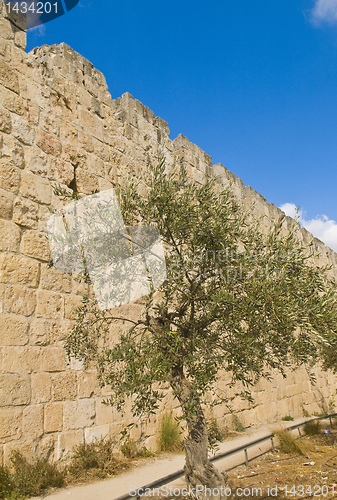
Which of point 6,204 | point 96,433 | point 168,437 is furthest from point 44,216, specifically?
point 168,437

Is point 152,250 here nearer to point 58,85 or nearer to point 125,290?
point 125,290

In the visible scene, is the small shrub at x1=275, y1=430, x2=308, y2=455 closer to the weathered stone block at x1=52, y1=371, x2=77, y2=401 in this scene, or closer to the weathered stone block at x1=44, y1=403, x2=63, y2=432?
the weathered stone block at x1=52, y1=371, x2=77, y2=401

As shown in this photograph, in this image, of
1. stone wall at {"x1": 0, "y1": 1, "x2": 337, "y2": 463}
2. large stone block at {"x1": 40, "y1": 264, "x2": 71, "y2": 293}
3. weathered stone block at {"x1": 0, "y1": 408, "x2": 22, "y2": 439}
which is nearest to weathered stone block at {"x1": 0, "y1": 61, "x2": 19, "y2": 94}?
stone wall at {"x1": 0, "y1": 1, "x2": 337, "y2": 463}

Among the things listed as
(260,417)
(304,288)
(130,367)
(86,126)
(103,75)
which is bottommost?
(260,417)

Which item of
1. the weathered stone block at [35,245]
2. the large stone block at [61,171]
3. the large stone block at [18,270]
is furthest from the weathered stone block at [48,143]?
the large stone block at [18,270]

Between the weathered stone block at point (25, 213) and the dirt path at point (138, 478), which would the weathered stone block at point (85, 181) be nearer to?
the weathered stone block at point (25, 213)

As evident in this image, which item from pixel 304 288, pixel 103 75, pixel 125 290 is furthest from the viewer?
pixel 103 75

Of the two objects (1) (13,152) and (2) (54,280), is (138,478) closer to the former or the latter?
(2) (54,280)

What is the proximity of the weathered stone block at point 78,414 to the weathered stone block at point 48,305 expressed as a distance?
1.13 meters

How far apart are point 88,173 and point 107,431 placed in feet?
12.3

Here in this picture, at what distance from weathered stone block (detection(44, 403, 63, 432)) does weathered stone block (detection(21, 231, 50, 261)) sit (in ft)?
5.99

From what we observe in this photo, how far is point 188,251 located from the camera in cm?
412

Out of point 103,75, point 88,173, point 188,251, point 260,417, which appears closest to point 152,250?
point 188,251

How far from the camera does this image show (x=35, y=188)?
17.4ft
